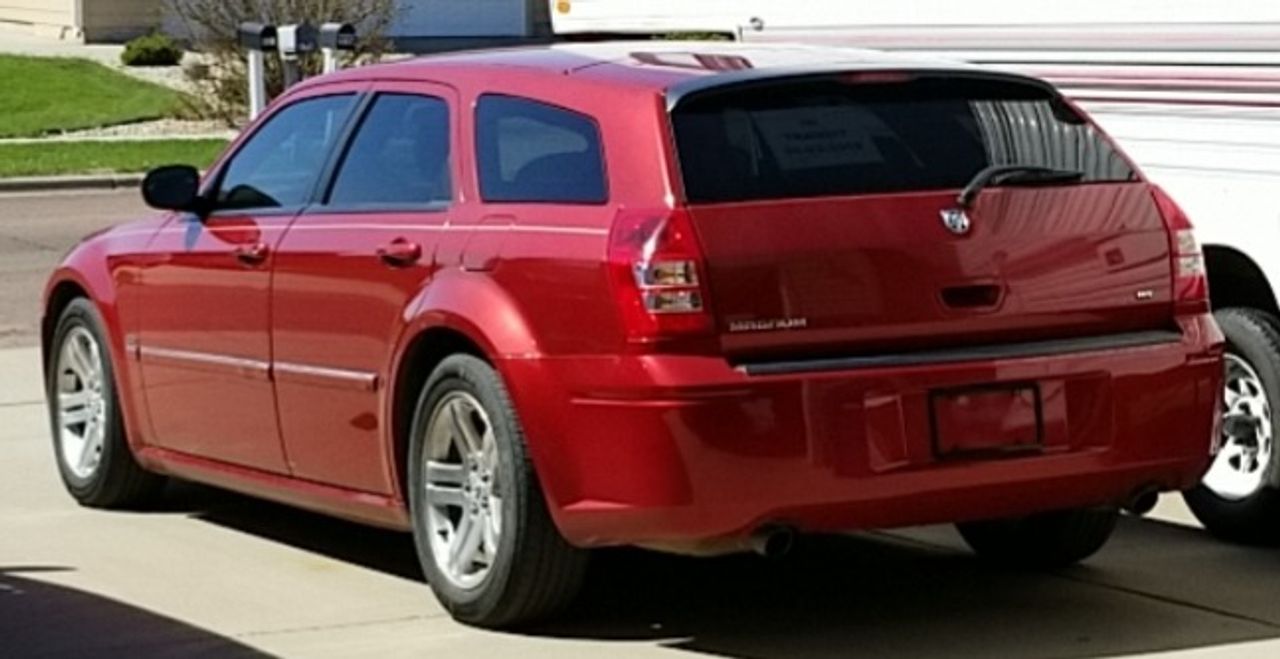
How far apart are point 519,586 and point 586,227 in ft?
3.19

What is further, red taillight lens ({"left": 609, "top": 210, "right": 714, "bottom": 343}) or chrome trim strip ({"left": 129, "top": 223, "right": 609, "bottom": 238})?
chrome trim strip ({"left": 129, "top": 223, "right": 609, "bottom": 238})

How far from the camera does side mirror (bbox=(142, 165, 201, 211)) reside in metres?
9.27

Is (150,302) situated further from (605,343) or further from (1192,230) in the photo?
(1192,230)

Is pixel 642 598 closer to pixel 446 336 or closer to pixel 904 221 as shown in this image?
pixel 446 336

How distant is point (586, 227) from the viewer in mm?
7375

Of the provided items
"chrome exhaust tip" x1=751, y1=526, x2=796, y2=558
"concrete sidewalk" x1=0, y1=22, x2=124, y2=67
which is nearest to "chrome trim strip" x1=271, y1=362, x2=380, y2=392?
"chrome exhaust tip" x1=751, y1=526, x2=796, y2=558

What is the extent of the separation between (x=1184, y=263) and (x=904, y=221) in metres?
0.90

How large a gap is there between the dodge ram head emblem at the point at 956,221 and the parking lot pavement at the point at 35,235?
28.4 feet

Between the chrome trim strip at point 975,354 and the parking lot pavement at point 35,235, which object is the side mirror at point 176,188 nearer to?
the chrome trim strip at point 975,354

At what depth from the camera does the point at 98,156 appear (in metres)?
28.0

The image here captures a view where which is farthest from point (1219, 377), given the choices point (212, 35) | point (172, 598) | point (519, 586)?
point (212, 35)

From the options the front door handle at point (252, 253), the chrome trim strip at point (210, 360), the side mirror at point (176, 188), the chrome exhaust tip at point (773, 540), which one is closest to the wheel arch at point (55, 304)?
the chrome trim strip at point (210, 360)

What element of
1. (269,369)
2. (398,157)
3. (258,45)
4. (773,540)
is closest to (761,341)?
(773,540)

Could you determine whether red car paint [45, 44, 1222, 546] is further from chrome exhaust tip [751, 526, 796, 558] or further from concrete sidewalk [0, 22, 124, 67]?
concrete sidewalk [0, 22, 124, 67]
